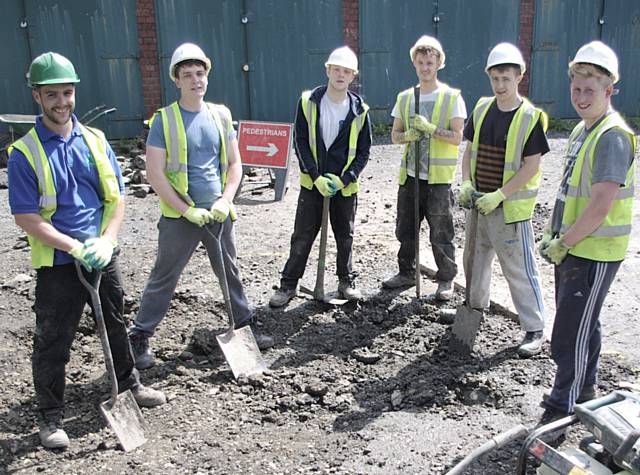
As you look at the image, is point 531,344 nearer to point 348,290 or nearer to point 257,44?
point 348,290

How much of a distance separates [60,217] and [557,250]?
264 cm

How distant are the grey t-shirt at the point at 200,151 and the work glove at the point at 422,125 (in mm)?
1672

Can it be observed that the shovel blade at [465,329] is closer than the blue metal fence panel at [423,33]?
Yes

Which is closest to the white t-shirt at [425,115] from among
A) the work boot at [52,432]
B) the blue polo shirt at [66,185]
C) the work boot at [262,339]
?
the work boot at [262,339]

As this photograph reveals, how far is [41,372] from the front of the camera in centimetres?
373

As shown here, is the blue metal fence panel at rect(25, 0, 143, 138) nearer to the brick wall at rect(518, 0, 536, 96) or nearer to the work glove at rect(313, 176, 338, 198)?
the brick wall at rect(518, 0, 536, 96)

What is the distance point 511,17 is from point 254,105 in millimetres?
5504

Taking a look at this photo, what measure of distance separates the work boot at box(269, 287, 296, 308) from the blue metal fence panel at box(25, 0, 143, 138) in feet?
26.2

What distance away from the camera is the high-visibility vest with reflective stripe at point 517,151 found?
4480 millimetres

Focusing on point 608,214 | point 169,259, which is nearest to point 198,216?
point 169,259

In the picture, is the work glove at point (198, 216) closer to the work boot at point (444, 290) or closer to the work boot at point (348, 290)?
the work boot at point (348, 290)

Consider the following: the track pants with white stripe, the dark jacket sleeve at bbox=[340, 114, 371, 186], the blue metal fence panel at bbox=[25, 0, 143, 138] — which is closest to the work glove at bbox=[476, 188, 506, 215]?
the track pants with white stripe

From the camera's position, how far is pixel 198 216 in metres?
4.31

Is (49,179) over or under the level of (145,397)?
over
